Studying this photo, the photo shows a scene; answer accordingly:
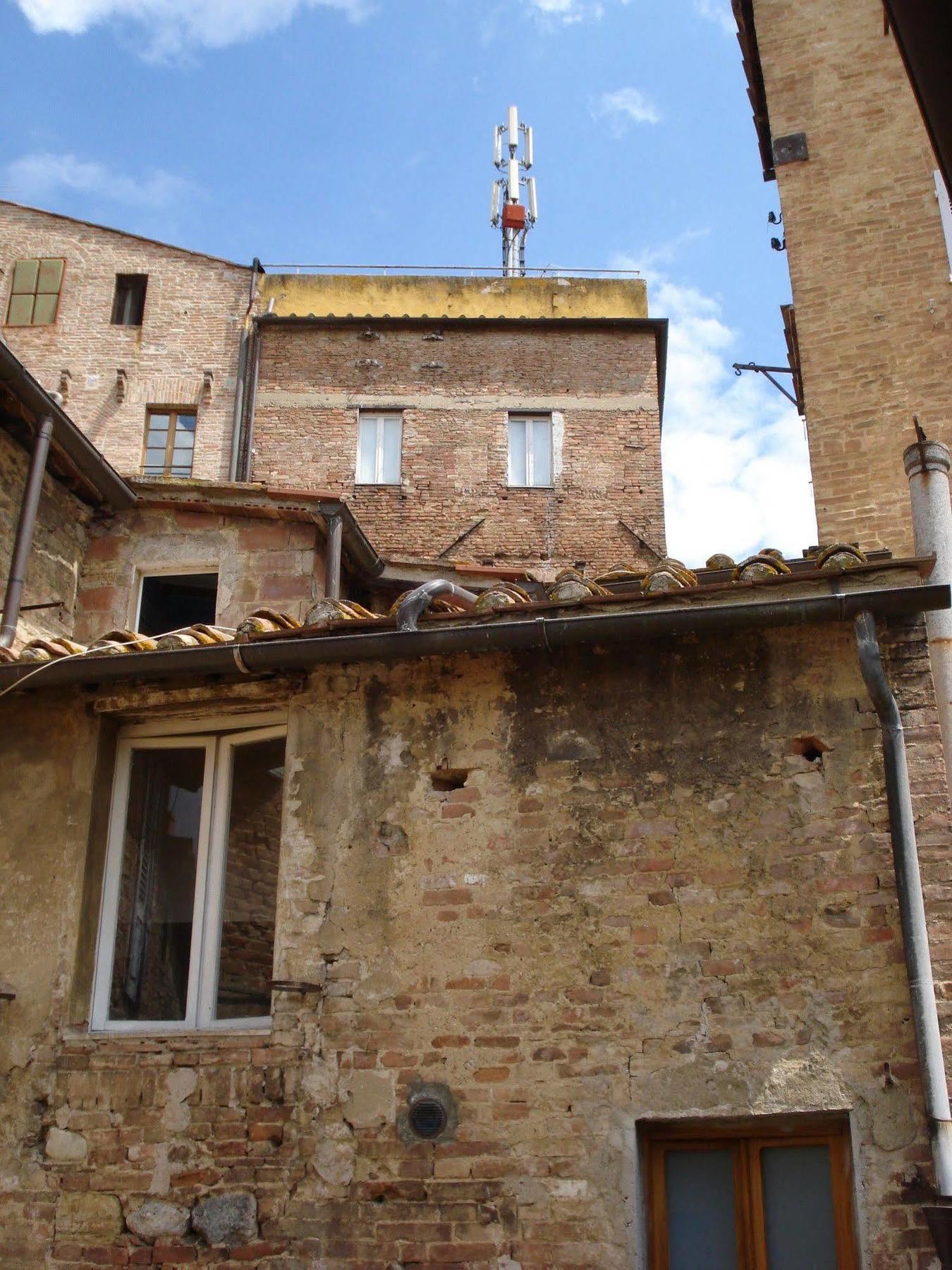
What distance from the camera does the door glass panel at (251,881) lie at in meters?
6.36

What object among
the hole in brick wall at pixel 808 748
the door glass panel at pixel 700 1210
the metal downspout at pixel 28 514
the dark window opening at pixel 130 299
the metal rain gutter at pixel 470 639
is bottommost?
the door glass panel at pixel 700 1210

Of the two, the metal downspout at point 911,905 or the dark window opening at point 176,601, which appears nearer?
the metal downspout at point 911,905

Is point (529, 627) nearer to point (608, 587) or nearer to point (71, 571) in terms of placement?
point (608, 587)

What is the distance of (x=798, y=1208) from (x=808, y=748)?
1.92m

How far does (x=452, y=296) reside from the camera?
17859mm

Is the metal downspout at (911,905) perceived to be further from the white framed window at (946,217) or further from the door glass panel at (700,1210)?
the white framed window at (946,217)

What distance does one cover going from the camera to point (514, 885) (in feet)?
19.8

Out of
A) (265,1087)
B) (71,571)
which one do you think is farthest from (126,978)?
Result: (71,571)

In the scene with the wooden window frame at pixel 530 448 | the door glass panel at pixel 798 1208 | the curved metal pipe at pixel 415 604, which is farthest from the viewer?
the wooden window frame at pixel 530 448

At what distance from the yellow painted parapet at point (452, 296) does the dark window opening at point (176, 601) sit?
713cm

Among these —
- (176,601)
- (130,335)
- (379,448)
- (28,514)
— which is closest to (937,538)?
(28,514)

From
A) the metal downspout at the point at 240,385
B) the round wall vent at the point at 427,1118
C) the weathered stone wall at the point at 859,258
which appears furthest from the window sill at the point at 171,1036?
the metal downspout at the point at 240,385

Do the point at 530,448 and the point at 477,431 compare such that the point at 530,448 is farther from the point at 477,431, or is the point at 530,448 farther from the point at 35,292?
the point at 35,292

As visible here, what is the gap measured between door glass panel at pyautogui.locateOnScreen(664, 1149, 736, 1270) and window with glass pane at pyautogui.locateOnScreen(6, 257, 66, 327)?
15576 mm
